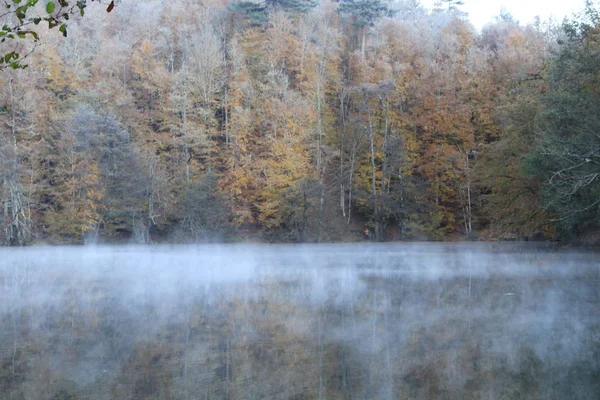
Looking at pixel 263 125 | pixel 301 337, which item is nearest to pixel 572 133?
pixel 301 337

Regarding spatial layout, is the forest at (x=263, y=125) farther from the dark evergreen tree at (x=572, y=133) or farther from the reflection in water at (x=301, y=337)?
the reflection in water at (x=301, y=337)

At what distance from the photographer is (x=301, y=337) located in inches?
339

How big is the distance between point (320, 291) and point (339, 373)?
278 inches

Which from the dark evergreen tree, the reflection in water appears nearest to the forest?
the dark evergreen tree

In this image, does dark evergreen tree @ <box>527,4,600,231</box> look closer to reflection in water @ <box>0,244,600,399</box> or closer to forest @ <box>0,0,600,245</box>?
forest @ <box>0,0,600,245</box>

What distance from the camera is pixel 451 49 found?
142 feet

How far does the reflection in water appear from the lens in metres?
6.16

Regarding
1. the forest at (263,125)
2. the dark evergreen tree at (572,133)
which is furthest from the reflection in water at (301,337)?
the forest at (263,125)

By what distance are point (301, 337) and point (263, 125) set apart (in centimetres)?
3436

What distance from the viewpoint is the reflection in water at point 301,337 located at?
20.2 feet

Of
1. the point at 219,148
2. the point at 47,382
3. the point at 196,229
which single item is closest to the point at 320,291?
the point at 47,382

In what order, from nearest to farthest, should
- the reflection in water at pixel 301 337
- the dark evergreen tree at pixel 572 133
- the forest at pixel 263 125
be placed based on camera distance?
the reflection in water at pixel 301 337, the dark evergreen tree at pixel 572 133, the forest at pixel 263 125

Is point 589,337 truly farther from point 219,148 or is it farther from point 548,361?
point 219,148

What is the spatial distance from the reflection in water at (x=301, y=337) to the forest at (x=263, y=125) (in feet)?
63.9
